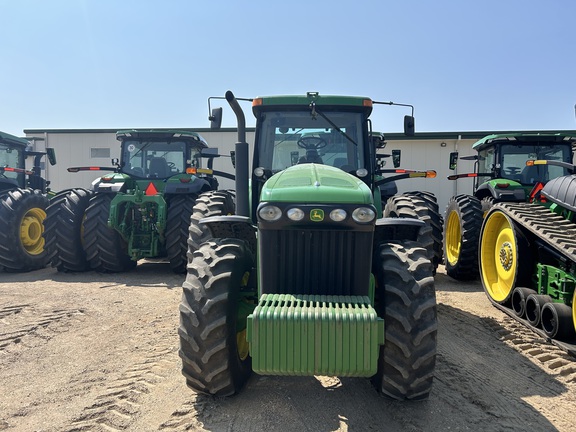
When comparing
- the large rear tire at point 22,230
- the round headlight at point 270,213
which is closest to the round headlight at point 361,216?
the round headlight at point 270,213

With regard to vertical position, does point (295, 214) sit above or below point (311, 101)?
below

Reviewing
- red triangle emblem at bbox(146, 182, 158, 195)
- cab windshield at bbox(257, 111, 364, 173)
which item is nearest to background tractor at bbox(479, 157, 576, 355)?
cab windshield at bbox(257, 111, 364, 173)

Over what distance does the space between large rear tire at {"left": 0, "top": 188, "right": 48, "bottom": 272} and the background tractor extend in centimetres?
793

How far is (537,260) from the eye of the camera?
538cm

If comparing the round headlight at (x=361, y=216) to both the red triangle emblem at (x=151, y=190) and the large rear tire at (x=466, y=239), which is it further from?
the red triangle emblem at (x=151, y=190)

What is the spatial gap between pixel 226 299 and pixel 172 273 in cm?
572

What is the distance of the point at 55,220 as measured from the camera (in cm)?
838

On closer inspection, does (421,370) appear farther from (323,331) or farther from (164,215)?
(164,215)

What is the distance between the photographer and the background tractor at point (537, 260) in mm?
4469

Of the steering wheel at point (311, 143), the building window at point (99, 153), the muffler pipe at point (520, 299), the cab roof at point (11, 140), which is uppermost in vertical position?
the building window at point (99, 153)

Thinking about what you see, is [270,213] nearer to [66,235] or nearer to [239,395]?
[239,395]

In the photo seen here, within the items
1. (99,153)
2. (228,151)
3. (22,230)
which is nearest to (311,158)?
(22,230)

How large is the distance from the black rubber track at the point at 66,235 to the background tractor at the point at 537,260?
6967 mm

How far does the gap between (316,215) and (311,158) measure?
63.9 inches
